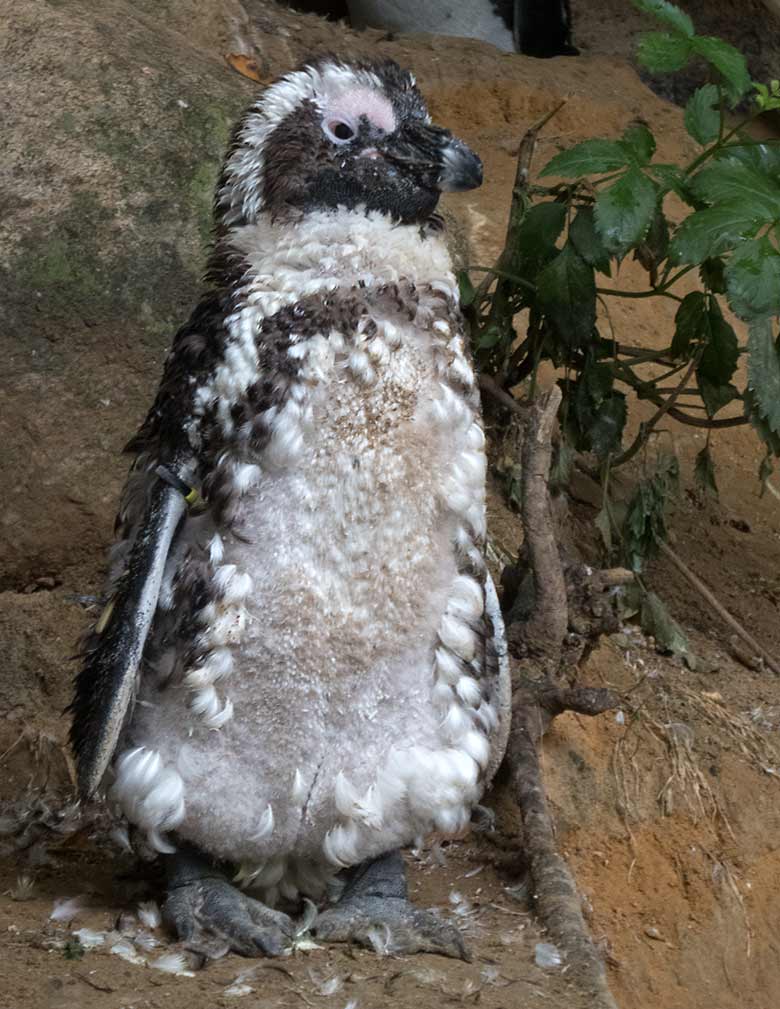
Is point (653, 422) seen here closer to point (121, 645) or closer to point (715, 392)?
point (715, 392)

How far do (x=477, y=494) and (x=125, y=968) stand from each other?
967 millimetres

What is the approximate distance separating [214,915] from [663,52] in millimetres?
2044


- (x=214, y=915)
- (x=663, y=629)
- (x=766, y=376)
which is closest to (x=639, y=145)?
(x=766, y=376)

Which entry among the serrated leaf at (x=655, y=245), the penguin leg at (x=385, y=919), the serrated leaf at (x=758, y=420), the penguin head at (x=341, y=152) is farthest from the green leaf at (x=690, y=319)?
the penguin leg at (x=385, y=919)

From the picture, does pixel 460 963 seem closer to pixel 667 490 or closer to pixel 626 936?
pixel 626 936

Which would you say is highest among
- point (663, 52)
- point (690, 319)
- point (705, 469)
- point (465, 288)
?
point (663, 52)

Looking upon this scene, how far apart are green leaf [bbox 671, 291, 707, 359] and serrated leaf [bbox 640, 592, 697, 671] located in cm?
69

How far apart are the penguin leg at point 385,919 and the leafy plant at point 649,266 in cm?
132

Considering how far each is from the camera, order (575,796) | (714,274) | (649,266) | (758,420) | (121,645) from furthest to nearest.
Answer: (649,266) < (714,274) < (758,420) < (575,796) < (121,645)

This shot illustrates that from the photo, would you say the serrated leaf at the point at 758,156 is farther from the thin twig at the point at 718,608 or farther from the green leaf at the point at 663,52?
the thin twig at the point at 718,608

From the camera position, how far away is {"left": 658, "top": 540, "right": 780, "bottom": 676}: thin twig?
381cm

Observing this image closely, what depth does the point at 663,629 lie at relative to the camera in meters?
3.67

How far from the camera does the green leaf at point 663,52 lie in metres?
3.00

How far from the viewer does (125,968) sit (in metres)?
2.14
